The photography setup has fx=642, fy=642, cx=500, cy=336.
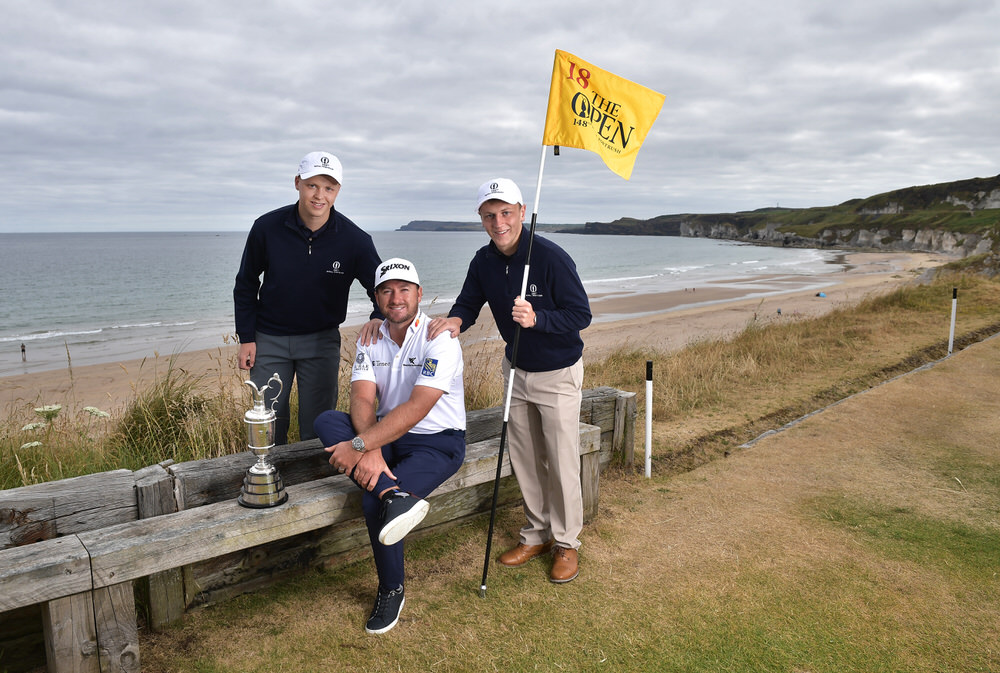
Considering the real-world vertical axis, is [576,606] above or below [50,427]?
below

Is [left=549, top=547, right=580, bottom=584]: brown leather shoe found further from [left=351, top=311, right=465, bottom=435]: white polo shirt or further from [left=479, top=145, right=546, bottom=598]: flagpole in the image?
[left=351, top=311, right=465, bottom=435]: white polo shirt

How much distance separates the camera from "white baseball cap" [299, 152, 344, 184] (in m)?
3.70

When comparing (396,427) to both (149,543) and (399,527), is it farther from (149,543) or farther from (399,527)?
(149,543)

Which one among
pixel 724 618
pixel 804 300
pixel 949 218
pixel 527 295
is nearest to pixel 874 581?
pixel 724 618

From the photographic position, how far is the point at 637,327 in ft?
61.1

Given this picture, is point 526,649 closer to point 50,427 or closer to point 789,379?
point 50,427

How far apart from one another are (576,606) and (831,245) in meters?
96.0

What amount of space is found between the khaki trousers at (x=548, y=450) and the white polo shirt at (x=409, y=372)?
46 centimetres

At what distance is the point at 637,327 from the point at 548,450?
1541 centimetres

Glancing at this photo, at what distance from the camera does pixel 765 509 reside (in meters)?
4.45

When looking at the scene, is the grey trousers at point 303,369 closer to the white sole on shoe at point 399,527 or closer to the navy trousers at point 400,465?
the navy trousers at point 400,465

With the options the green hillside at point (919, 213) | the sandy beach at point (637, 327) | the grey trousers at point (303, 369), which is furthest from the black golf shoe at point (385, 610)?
the green hillside at point (919, 213)

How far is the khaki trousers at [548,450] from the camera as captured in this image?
3.61 metres

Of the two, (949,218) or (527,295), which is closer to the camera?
(527,295)
